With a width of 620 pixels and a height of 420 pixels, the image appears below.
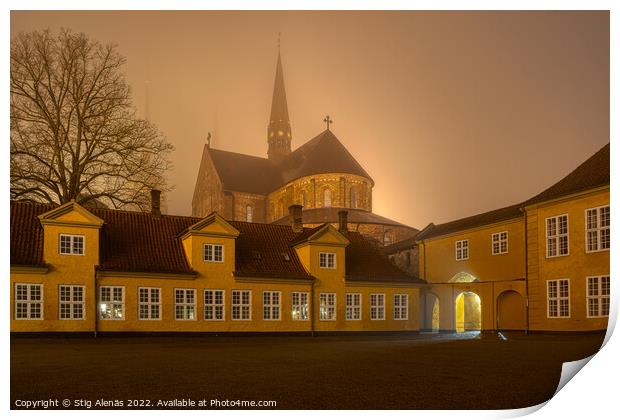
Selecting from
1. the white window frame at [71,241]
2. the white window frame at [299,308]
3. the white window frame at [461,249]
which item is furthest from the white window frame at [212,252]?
the white window frame at [461,249]

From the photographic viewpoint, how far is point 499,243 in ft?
61.1

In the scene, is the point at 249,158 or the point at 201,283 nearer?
the point at 249,158

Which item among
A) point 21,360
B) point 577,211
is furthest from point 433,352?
point 21,360

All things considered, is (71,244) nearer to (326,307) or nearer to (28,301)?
(28,301)

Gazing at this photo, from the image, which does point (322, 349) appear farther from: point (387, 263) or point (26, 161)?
point (387, 263)

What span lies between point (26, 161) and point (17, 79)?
1627 mm

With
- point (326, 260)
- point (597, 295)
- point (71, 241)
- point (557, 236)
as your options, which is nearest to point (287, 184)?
point (326, 260)

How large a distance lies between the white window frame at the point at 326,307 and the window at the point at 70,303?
22.5 feet

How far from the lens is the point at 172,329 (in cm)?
1720

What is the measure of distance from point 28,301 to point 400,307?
11123 millimetres

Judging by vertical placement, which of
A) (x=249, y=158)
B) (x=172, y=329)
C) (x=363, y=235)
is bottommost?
(x=172, y=329)

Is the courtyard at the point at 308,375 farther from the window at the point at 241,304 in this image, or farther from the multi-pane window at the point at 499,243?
the multi-pane window at the point at 499,243

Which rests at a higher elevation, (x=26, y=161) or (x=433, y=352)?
(x=26, y=161)

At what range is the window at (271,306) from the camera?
18.6 metres
